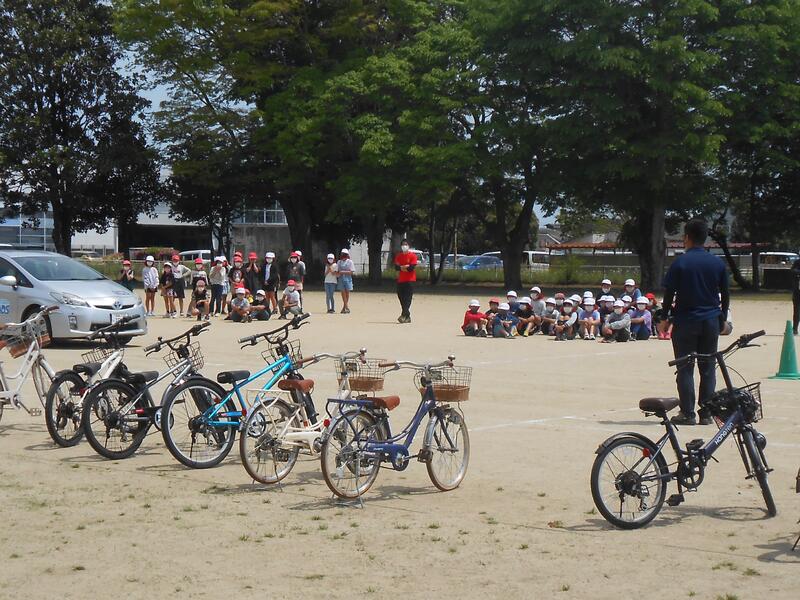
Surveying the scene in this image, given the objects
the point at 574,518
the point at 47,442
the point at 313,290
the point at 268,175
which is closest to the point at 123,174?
the point at 268,175

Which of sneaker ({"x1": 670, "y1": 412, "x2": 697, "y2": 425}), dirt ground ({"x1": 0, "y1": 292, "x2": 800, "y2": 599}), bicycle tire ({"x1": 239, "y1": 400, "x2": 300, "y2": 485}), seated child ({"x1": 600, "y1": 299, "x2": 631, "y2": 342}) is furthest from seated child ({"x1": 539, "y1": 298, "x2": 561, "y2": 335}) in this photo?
bicycle tire ({"x1": 239, "y1": 400, "x2": 300, "y2": 485})

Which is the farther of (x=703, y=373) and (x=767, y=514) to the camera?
(x=703, y=373)

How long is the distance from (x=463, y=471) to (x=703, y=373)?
2.97 meters

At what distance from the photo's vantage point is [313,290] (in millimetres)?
50625

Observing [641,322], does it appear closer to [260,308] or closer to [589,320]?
[589,320]

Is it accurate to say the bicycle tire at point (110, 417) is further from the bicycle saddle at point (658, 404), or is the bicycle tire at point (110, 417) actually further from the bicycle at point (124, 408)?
the bicycle saddle at point (658, 404)

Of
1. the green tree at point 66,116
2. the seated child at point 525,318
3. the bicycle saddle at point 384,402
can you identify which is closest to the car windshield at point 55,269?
the seated child at point 525,318

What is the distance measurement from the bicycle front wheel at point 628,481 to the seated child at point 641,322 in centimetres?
1698

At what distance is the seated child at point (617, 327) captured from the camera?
24.2 meters

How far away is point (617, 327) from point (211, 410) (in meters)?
15.6

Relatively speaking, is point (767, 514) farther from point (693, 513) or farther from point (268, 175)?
point (268, 175)

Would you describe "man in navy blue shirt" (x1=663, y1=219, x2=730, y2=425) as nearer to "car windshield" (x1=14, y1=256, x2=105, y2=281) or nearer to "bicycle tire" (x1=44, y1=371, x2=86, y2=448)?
"bicycle tire" (x1=44, y1=371, x2=86, y2=448)

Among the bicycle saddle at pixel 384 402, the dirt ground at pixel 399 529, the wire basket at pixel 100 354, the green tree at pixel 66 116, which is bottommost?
the dirt ground at pixel 399 529

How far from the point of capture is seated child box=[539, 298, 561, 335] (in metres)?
25.9
